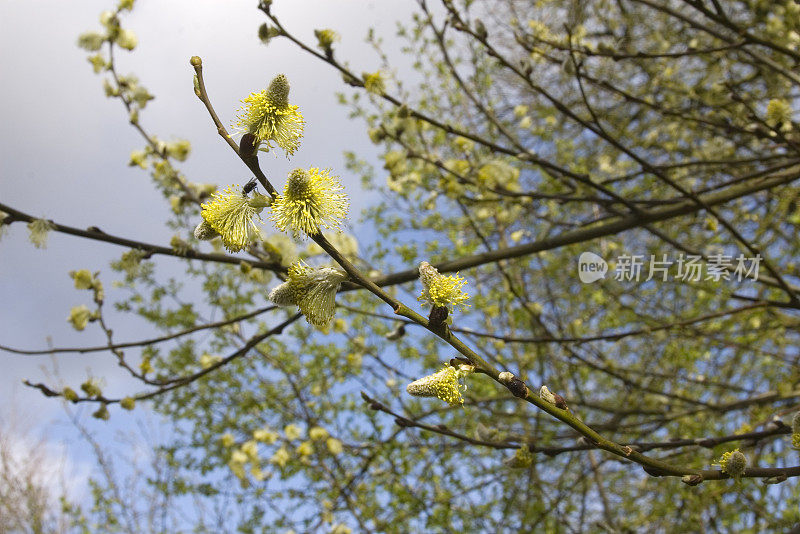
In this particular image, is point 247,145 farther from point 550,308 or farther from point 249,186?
point 550,308

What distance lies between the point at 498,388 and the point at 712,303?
1803 mm

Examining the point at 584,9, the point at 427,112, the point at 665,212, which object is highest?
the point at 584,9

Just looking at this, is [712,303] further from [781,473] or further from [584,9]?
[781,473]

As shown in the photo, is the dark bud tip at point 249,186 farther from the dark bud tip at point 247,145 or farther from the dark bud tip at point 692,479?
the dark bud tip at point 692,479

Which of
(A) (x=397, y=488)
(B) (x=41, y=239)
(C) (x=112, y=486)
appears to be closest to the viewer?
(B) (x=41, y=239)

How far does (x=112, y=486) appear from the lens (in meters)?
6.28

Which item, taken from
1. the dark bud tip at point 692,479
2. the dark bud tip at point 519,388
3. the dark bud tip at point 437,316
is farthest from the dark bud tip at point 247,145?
the dark bud tip at point 692,479

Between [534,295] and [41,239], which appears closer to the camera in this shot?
[41,239]

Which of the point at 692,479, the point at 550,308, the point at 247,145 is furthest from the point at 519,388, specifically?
the point at 550,308

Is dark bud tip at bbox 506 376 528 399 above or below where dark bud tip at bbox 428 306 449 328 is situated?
below

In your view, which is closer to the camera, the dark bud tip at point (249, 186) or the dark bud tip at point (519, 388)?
the dark bud tip at point (519, 388)

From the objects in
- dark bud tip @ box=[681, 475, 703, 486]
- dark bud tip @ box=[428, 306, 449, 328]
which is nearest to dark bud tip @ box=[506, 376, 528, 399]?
dark bud tip @ box=[428, 306, 449, 328]

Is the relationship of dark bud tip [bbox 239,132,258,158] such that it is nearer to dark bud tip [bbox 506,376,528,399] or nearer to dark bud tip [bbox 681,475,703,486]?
dark bud tip [bbox 506,376,528,399]

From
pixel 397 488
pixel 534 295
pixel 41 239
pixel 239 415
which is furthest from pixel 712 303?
pixel 41 239
